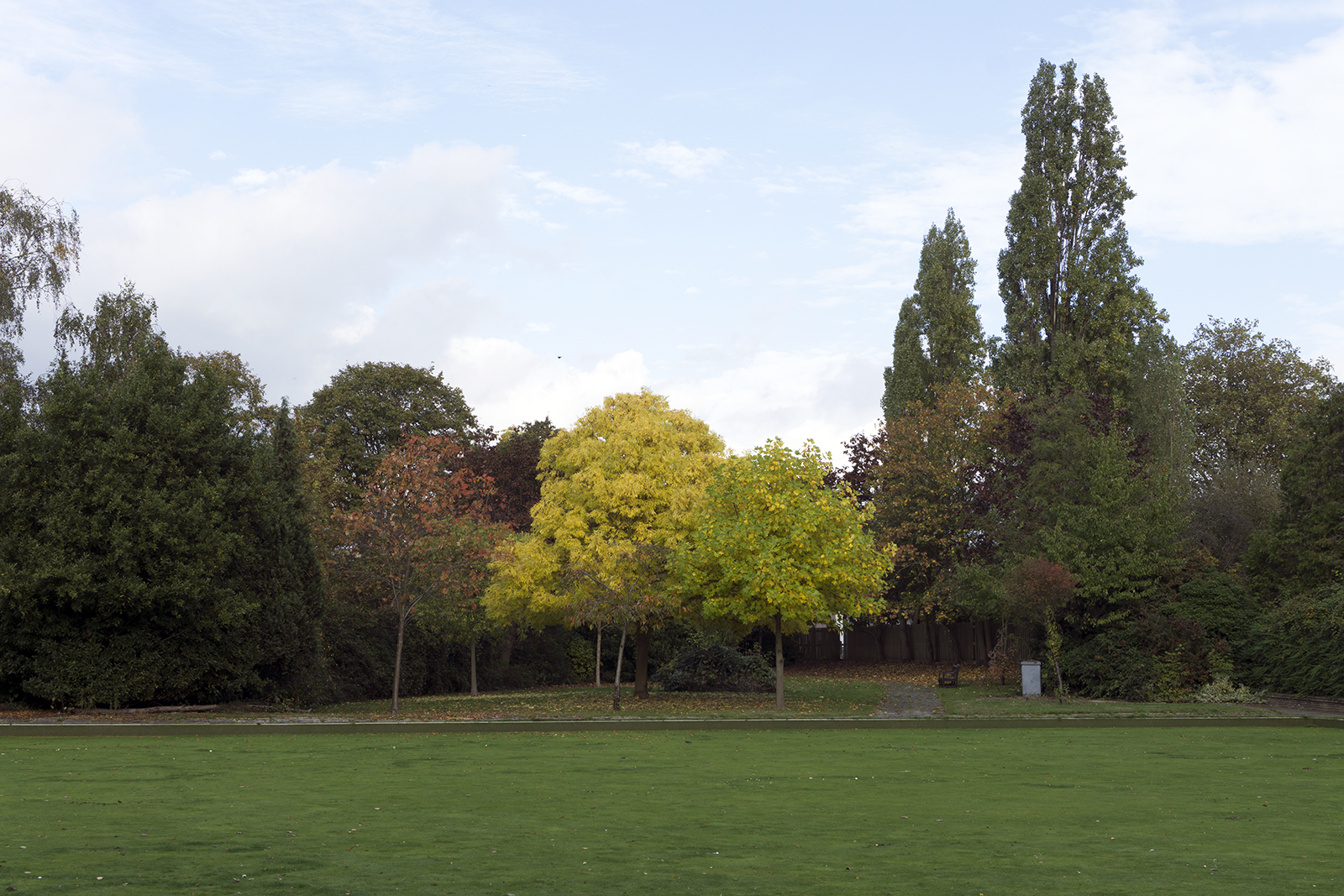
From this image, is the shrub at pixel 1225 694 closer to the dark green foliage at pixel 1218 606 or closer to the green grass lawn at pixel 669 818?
the dark green foliage at pixel 1218 606

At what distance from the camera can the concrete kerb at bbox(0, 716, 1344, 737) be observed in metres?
20.1

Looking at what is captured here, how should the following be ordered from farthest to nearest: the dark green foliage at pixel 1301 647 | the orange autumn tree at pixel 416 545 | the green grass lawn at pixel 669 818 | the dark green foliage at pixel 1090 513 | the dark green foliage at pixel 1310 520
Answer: the dark green foliage at pixel 1090 513 → the dark green foliage at pixel 1310 520 → the orange autumn tree at pixel 416 545 → the dark green foliage at pixel 1301 647 → the green grass lawn at pixel 669 818

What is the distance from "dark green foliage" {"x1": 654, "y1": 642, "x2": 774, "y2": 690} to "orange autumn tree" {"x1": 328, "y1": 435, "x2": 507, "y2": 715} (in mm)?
6542

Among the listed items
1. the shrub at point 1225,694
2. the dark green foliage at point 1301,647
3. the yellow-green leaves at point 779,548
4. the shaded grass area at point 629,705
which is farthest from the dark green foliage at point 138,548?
the dark green foliage at point 1301,647

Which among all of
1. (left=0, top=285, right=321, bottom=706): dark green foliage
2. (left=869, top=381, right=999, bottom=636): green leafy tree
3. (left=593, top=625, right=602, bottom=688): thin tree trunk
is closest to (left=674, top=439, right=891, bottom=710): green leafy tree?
(left=0, top=285, right=321, bottom=706): dark green foliage

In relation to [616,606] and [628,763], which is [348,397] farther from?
[628,763]

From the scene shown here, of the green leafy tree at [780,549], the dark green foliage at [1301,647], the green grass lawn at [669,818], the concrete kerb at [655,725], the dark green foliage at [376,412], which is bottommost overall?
the concrete kerb at [655,725]

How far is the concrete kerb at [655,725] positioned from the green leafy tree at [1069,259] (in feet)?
71.2

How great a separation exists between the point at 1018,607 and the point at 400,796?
71.8 feet

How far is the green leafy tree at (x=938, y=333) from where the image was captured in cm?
4975

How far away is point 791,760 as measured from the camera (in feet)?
51.0

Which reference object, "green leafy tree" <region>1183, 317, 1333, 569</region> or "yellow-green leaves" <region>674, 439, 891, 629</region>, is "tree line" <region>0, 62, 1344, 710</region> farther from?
"green leafy tree" <region>1183, 317, 1333, 569</region>

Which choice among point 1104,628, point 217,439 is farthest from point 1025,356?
point 217,439

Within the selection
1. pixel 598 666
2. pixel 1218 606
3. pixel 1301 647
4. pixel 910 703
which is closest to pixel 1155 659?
pixel 1218 606
